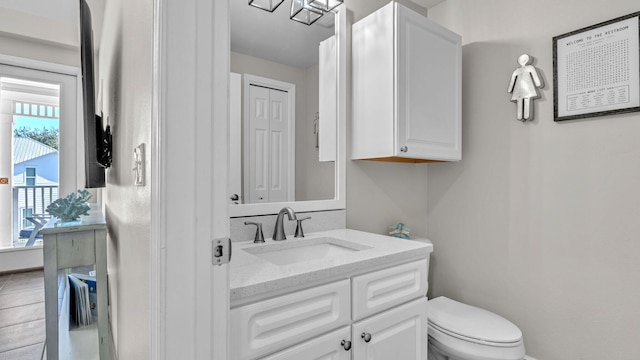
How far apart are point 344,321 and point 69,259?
4.50 feet

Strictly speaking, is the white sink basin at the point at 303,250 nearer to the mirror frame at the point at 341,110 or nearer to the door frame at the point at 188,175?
the mirror frame at the point at 341,110

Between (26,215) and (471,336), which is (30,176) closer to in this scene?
(26,215)

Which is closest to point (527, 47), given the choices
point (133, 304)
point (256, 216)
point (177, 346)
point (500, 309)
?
point (500, 309)

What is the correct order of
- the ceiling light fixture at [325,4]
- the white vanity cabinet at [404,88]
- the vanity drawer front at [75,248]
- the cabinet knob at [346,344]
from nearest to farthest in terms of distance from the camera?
the cabinet knob at [346,344], the vanity drawer front at [75,248], the white vanity cabinet at [404,88], the ceiling light fixture at [325,4]

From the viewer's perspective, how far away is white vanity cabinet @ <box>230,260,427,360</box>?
888mm

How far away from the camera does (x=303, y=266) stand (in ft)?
3.39

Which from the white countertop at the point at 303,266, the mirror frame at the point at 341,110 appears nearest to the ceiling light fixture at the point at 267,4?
the mirror frame at the point at 341,110

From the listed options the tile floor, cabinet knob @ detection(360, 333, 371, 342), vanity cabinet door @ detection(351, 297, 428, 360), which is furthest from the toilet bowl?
the tile floor

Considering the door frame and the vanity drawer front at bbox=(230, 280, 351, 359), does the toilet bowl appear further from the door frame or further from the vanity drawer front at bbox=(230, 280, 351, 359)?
the door frame

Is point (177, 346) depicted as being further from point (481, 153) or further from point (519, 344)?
point (481, 153)

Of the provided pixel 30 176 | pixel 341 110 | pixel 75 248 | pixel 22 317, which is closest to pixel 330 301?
pixel 341 110

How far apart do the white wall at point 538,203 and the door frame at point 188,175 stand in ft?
5.73

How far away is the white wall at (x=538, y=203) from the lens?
1.47m

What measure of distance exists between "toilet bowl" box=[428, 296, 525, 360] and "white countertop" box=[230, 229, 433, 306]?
450mm
